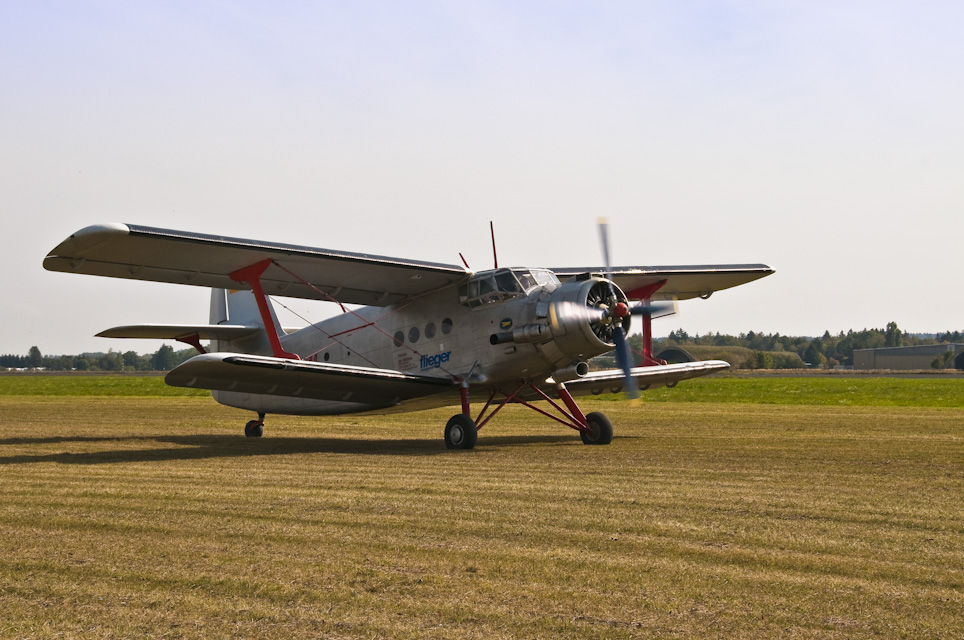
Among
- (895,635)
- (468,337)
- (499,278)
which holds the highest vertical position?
(499,278)

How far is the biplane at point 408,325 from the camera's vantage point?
1556 centimetres

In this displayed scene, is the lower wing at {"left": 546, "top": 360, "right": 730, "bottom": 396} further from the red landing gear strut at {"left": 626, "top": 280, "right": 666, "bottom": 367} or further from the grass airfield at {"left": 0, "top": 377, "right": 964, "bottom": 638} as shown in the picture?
the grass airfield at {"left": 0, "top": 377, "right": 964, "bottom": 638}

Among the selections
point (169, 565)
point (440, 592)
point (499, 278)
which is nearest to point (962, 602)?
point (440, 592)

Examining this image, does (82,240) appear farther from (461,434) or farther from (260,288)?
(461,434)

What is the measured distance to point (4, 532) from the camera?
303 inches

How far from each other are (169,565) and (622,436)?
46.0 ft

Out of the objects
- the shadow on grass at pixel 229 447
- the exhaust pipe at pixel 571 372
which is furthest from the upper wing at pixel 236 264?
the shadow on grass at pixel 229 447

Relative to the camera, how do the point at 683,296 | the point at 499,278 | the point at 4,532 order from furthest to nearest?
1. the point at 683,296
2. the point at 499,278
3. the point at 4,532

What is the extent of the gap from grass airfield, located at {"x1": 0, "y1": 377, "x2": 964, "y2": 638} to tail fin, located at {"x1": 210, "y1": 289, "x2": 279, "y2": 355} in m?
7.72

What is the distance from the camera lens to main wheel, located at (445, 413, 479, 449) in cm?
1616

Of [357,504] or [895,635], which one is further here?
[357,504]

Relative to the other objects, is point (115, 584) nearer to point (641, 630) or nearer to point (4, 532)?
point (4, 532)

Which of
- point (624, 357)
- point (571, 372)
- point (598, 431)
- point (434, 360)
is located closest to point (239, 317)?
point (434, 360)

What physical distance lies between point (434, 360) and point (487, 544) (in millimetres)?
10889
